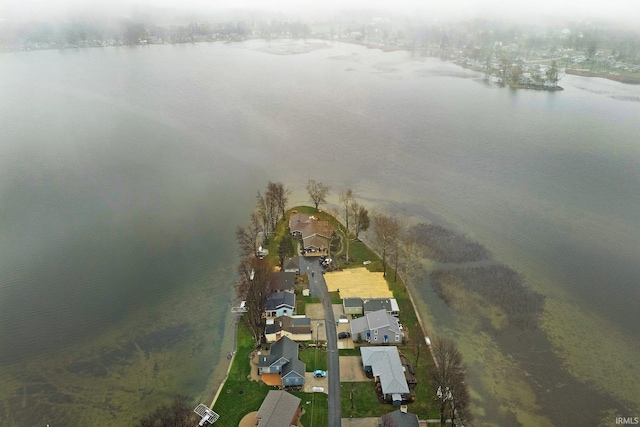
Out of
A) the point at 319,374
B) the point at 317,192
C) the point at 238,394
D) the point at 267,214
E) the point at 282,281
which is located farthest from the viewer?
the point at 317,192

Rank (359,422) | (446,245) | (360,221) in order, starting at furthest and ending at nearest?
(360,221)
(446,245)
(359,422)

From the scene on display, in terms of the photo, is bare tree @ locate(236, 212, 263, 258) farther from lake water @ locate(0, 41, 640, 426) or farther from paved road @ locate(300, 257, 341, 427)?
paved road @ locate(300, 257, 341, 427)

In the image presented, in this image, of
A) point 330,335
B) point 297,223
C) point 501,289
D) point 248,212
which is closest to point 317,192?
point 297,223

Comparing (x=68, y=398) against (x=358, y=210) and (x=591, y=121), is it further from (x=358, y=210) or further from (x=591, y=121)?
(x=591, y=121)

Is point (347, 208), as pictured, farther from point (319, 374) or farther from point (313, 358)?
point (319, 374)

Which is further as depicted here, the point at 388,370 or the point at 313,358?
the point at 313,358

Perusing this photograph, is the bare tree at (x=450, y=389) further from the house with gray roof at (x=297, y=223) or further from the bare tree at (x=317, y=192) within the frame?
the bare tree at (x=317, y=192)
